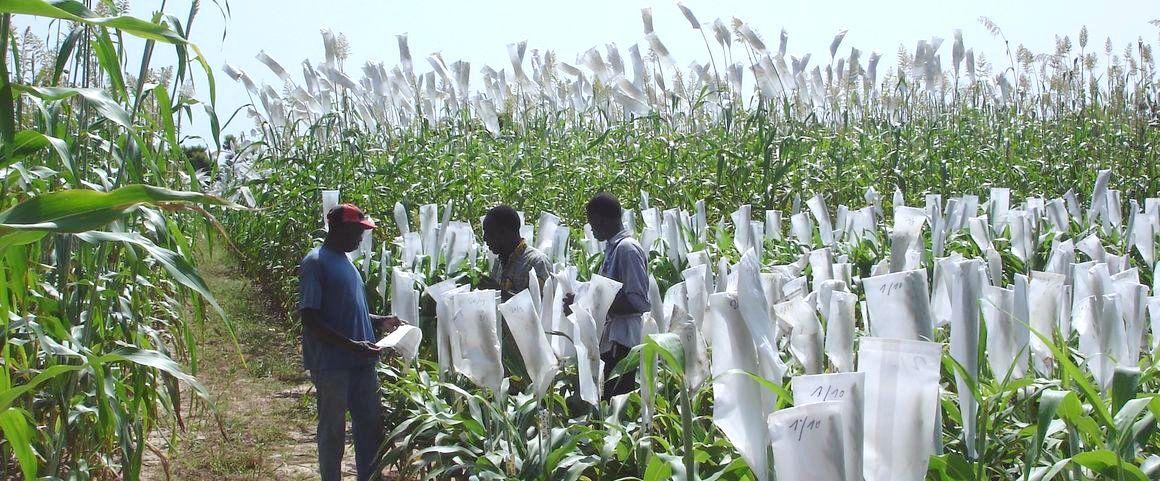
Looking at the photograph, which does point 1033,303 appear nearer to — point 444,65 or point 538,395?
point 538,395

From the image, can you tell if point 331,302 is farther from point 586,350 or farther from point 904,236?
point 904,236

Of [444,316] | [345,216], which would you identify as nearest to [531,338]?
[444,316]

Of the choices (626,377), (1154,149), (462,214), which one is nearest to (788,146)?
(462,214)

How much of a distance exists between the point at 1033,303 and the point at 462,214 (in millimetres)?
5684

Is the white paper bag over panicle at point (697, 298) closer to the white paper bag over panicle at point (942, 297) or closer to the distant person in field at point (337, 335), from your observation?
the white paper bag over panicle at point (942, 297)

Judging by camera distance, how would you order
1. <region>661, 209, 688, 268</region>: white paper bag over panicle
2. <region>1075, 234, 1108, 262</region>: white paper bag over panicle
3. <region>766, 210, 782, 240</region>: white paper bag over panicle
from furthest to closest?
<region>766, 210, 782, 240</region>: white paper bag over panicle → <region>661, 209, 688, 268</region>: white paper bag over panicle → <region>1075, 234, 1108, 262</region>: white paper bag over panicle

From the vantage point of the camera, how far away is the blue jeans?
4.28 metres

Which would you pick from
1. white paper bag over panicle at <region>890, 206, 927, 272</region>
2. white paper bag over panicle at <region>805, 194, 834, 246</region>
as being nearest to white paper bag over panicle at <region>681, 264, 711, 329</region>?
white paper bag over panicle at <region>890, 206, 927, 272</region>

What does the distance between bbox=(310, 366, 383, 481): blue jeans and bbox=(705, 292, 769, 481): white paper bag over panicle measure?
2.53 metres

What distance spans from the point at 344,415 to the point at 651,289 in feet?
5.67

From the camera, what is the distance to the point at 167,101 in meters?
2.28

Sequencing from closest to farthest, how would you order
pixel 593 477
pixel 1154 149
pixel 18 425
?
pixel 18 425
pixel 593 477
pixel 1154 149

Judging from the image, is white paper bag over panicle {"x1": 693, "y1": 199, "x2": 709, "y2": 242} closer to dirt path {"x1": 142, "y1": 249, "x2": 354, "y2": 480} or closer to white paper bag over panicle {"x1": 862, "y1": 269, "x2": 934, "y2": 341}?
dirt path {"x1": 142, "y1": 249, "x2": 354, "y2": 480}

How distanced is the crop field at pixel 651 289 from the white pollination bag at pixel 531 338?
0.01 m
